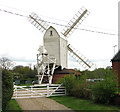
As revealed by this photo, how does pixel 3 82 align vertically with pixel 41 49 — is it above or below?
below

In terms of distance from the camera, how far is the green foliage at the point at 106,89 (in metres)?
10.5

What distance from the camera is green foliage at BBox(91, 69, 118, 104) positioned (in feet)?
34.3

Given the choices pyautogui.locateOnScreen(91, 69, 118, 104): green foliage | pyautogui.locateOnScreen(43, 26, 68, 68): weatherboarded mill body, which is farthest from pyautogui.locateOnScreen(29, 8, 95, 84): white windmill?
pyautogui.locateOnScreen(91, 69, 118, 104): green foliage

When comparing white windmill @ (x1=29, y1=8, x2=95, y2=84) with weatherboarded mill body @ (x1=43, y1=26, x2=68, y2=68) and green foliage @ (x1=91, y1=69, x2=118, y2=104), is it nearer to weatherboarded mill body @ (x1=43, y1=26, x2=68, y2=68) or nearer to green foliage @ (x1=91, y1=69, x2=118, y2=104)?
weatherboarded mill body @ (x1=43, y1=26, x2=68, y2=68)

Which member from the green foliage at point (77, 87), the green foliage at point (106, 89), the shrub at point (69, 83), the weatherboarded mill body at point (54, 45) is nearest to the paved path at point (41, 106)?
the green foliage at point (106, 89)

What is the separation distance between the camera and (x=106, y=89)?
10.5 metres

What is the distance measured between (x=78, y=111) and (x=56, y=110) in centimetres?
121

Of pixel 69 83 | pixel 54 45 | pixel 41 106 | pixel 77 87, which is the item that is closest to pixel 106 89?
pixel 77 87

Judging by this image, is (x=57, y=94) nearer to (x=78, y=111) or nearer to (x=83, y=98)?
(x=83, y=98)

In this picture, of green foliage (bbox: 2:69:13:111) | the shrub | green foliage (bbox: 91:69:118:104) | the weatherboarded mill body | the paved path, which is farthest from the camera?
the weatherboarded mill body

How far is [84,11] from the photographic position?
2845 centimetres

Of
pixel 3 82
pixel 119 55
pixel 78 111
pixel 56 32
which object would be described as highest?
pixel 56 32

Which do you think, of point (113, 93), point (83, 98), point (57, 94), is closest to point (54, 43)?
point (57, 94)

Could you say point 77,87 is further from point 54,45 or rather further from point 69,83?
point 54,45
